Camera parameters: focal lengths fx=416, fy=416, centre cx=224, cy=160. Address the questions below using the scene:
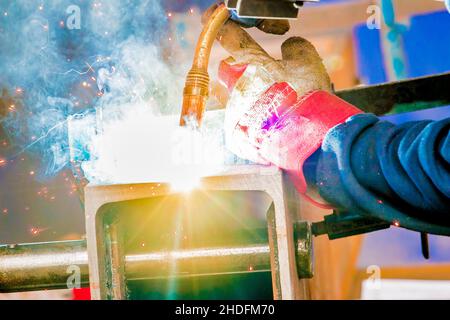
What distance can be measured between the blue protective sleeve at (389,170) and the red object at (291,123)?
0.14ft

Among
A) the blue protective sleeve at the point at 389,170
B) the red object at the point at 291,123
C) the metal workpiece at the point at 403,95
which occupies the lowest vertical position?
the blue protective sleeve at the point at 389,170

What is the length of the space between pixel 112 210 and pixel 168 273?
24cm

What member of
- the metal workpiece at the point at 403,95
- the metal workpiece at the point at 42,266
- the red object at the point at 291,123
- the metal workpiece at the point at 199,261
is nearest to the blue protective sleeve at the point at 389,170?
the red object at the point at 291,123

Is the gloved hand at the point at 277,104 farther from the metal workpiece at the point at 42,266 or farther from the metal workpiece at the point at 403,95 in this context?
the metal workpiece at the point at 42,266

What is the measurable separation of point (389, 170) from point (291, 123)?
297 mm

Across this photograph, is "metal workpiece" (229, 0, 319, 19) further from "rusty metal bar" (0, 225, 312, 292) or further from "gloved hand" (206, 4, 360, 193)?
"rusty metal bar" (0, 225, 312, 292)

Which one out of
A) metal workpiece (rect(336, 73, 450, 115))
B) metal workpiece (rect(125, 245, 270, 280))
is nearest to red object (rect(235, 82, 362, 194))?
metal workpiece (rect(125, 245, 270, 280))

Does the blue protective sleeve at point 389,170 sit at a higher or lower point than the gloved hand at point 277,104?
lower

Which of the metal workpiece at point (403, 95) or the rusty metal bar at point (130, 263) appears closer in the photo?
the rusty metal bar at point (130, 263)

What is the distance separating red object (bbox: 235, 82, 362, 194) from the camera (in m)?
1.10

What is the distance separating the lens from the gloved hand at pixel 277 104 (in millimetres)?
1109

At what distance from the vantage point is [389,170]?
945 millimetres

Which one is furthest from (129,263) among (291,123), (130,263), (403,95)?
(403,95)

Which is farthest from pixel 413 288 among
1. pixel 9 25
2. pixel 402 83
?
pixel 9 25
